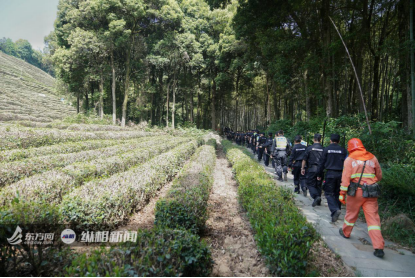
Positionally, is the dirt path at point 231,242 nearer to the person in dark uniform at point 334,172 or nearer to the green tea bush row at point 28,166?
the person in dark uniform at point 334,172

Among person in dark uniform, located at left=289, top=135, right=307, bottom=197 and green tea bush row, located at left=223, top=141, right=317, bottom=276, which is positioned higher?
person in dark uniform, located at left=289, top=135, right=307, bottom=197

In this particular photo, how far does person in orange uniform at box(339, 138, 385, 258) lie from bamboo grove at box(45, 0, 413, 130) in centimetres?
637

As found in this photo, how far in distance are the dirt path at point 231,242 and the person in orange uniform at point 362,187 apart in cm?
173

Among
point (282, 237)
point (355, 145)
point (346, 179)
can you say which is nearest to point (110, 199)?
point (282, 237)

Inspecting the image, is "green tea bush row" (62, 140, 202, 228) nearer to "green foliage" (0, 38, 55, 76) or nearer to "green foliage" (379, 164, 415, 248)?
"green foliage" (379, 164, 415, 248)

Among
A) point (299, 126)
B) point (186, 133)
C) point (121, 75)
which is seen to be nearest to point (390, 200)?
point (299, 126)

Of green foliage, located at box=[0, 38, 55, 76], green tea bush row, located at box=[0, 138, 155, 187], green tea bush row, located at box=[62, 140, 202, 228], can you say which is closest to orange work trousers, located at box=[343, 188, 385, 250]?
green tea bush row, located at box=[62, 140, 202, 228]

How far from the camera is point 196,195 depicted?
13.1ft

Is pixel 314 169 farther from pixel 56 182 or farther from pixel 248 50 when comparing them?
pixel 248 50

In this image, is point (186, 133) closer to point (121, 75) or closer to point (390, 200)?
point (121, 75)

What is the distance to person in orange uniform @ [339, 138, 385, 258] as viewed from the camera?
3052 millimetres

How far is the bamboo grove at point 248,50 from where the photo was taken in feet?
35.4

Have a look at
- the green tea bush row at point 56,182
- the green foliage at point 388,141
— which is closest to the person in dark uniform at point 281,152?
the green foliage at point 388,141

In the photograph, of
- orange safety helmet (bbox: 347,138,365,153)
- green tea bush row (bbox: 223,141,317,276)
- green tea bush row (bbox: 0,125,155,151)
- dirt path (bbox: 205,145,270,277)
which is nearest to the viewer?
green tea bush row (bbox: 223,141,317,276)
